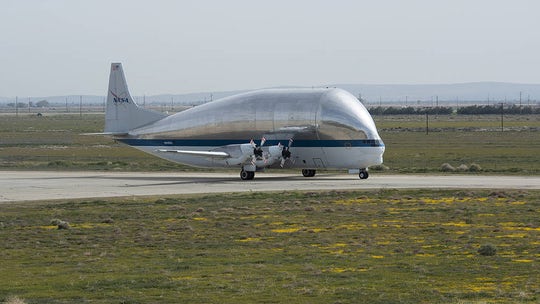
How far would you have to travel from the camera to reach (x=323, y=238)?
1405 inches

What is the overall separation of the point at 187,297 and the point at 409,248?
10.3 m

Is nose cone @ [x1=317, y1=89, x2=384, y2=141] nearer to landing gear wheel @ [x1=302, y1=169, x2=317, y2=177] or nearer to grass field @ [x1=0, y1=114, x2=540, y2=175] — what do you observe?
landing gear wheel @ [x1=302, y1=169, x2=317, y2=177]

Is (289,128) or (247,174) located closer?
(289,128)

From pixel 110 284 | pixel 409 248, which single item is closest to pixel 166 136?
pixel 409 248

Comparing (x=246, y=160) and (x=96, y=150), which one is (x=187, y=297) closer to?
(x=246, y=160)

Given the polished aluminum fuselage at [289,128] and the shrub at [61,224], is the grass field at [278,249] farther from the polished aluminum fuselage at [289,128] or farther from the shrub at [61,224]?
the polished aluminum fuselage at [289,128]

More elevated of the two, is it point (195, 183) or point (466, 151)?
point (466, 151)

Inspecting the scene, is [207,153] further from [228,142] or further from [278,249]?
[278,249]

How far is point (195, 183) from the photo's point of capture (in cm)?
6038

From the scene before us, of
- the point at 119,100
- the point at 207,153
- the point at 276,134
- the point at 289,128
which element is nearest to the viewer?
the point at 289,128

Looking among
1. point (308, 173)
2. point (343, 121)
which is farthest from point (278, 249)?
point (308, 173)

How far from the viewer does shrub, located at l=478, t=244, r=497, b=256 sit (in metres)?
31.6

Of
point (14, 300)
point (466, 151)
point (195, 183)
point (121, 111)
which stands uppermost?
point (121, 111)

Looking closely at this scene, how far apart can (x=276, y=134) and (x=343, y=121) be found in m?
4.43
